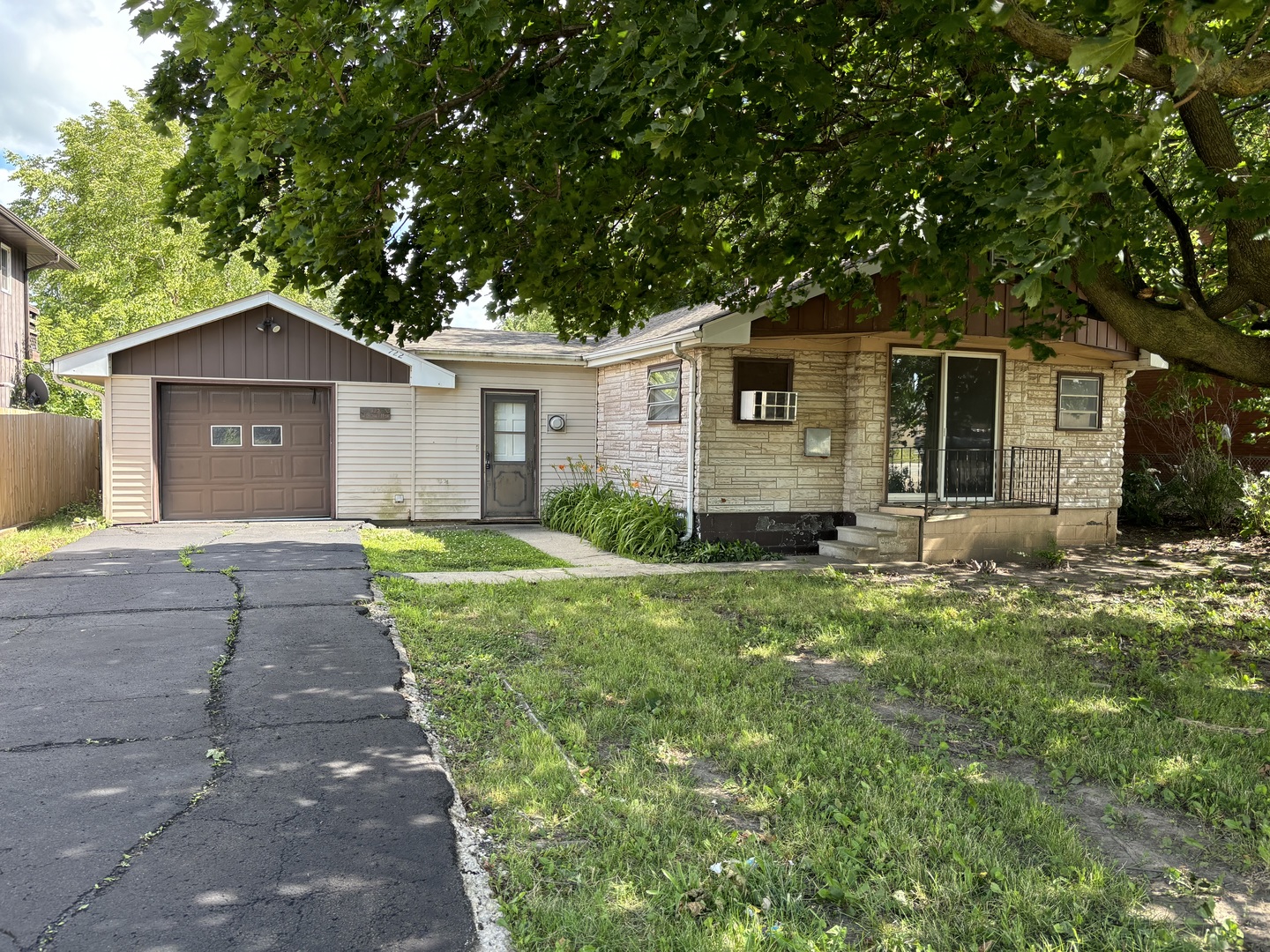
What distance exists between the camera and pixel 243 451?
41.8ft

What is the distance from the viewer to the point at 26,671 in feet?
16.8

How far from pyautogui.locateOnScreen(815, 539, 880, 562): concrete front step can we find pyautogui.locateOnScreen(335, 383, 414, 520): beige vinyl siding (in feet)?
22.4

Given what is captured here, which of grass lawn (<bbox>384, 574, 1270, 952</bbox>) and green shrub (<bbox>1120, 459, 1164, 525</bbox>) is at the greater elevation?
green shrub (<bbox>1120, 459, 1164, 525</bbox>)

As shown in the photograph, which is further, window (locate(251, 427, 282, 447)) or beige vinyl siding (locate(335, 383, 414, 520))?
beige vinyl siding (locate(335, 383, 414, 520))

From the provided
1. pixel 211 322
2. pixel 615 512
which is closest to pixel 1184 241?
pixel 615 512

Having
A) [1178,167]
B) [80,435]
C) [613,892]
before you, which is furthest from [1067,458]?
[80,435]

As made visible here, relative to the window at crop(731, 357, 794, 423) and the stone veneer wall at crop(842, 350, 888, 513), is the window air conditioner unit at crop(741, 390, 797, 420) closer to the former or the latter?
the window at crop(731, 357, 794, 423)

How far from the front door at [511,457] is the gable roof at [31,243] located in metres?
10.2

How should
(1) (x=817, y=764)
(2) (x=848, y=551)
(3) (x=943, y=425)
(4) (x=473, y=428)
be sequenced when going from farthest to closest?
(4) (x=473, y=428) → (3) (x=943, y=425) → (2) (x=848, y=551) → (1) (x=817, y=764)

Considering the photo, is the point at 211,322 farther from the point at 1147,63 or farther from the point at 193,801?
the point at 1147,63

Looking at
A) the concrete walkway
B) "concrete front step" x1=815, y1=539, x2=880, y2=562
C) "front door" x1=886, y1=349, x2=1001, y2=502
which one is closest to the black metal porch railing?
"front door" x1=886, y1=349, x2=1001, y2=502

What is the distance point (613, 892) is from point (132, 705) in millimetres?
3315

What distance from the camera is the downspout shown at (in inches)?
407

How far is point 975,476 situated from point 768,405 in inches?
130
